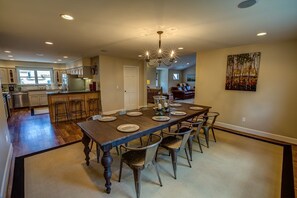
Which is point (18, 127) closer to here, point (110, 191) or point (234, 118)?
point (110, 191)

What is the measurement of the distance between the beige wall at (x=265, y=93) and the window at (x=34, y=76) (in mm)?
8686

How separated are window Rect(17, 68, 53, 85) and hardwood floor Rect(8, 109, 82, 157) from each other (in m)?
3.62

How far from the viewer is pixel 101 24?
2.36m

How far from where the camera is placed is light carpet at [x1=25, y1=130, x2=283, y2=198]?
1851 mm

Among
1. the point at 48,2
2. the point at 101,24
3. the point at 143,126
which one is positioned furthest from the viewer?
the point at 101,24

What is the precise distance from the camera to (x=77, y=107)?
5.33 meters

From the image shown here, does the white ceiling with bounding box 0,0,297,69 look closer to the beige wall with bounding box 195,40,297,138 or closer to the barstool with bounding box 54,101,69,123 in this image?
the beige wall with bounding box 195,40,297,138

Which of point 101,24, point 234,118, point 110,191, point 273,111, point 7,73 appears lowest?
point 110,191

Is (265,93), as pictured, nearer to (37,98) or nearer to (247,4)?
(247,4)

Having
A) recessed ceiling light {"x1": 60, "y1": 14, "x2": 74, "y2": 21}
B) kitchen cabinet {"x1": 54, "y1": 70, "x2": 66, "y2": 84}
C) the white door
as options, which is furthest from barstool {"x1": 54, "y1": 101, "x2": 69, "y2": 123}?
kitchen cabinet {"x1": 54, "y1": 70, "x2": 66, "y2": 84}

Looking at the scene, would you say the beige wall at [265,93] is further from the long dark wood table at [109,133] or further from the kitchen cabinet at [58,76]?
the kitchen cabinet at [58,76]

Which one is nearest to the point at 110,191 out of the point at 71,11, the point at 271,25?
the point at 71,11

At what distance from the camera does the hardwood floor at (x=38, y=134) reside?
3.01 metres

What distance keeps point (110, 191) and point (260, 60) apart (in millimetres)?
4302
